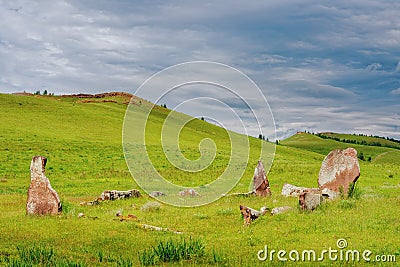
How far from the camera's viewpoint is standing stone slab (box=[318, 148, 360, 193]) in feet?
78.1

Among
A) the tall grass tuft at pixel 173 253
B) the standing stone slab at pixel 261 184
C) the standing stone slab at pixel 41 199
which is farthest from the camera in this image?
the standing stone slab at pixel 261 184

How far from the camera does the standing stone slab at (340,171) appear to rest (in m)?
23.8

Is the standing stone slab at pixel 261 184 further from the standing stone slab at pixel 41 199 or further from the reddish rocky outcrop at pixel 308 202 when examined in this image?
the standing stone slab at pixel 41 199

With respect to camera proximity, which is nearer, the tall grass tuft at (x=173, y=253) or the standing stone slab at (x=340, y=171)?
the tall grass tuft at (x=173, y=253)

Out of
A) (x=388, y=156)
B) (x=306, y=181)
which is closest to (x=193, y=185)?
(x=306, y=181)

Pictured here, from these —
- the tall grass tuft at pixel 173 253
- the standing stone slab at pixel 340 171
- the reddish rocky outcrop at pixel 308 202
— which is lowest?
the tall grass tuft at pixel 173 253

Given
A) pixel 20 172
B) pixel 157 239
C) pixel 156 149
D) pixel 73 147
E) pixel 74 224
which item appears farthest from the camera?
pixel 156 149

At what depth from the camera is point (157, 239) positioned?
14711 millimetres

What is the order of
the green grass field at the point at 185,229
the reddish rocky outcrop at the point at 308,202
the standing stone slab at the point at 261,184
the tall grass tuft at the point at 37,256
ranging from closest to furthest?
1. the tall grass tuft at the point at 37,256
2. the green grass field at the point at 185,229
3. the reddish rocky outcrop at the point at 308,202
4. the standing stone slab at the point at 261,184

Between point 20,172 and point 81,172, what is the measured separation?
5.62 metres

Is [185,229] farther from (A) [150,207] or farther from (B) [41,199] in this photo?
(B) [41,199]

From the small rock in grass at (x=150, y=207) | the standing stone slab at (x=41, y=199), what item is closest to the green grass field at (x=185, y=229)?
the small rock in grass at (x=150, y=207)

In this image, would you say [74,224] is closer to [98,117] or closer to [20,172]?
[20,172]

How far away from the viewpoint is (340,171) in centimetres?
2416
